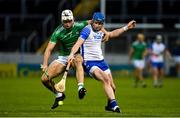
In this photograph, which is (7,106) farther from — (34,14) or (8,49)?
(34,14)

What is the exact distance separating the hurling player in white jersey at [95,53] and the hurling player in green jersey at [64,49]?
25 cm

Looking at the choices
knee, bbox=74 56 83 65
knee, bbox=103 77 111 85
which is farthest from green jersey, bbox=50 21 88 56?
knee, bbox=103 77 111 85

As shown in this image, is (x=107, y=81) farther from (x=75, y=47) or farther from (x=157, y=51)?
(x=157, y=51)

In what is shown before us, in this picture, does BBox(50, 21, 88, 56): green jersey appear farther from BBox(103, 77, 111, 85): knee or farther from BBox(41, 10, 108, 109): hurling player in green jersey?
BBox(103, 77, 111, 85): knee

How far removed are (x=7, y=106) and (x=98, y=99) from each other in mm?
4836

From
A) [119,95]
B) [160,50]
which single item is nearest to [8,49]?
[160,50]

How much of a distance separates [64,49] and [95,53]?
1038 mm

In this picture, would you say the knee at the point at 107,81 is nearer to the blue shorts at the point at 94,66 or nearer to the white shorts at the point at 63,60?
the blue shorts at the point at 94,66

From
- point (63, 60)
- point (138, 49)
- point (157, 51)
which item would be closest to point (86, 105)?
point (63, 60)

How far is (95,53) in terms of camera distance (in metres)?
18.4

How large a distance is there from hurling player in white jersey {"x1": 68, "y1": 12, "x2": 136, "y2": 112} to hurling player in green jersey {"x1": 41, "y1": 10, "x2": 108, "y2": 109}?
0.25 m

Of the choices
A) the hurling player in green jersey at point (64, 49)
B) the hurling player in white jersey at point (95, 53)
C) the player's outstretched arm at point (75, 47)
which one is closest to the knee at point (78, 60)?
the hurling player in green jersey at point (64, 49)

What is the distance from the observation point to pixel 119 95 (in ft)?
87.8

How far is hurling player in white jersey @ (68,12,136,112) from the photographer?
58.7 ft
